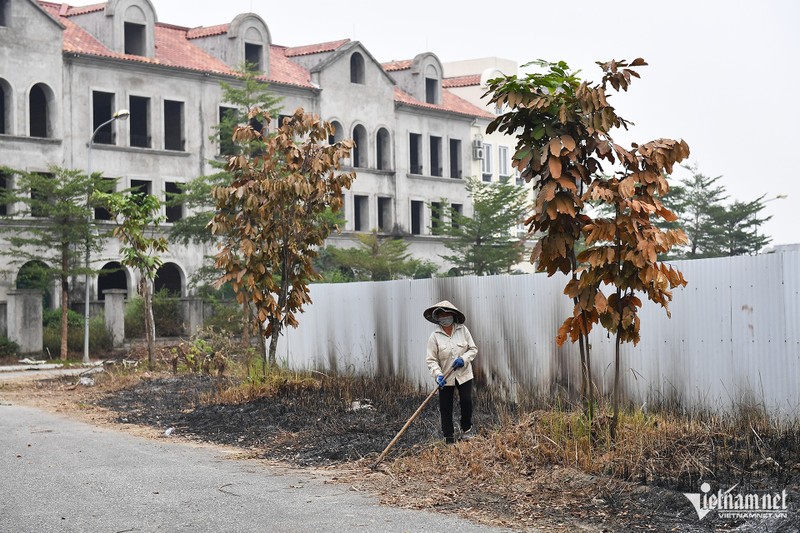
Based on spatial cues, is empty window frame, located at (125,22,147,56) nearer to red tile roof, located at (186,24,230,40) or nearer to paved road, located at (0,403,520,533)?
red tile roof, located at (186,24,230,40)

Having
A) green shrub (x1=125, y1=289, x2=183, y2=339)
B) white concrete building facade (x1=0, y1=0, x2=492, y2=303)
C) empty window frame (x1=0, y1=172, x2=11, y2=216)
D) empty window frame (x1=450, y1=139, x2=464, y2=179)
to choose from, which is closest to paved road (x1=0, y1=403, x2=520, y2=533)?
green shrub (x1=125, y1=289, x2=183, y2=339)

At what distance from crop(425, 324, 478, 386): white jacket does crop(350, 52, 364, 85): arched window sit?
41.3 m

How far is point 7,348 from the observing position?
3744 centimetres

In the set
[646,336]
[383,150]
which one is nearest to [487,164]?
[383,150]

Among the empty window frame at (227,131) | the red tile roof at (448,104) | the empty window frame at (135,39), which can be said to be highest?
the empty window frame at (135,39)

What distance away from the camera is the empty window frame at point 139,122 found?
46.2 metres

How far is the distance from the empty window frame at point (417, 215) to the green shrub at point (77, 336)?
20500 millimetres

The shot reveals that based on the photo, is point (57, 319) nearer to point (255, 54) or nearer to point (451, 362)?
point (255, 54)

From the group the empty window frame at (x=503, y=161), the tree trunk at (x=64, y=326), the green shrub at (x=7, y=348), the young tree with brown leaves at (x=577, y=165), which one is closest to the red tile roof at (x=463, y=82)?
the empty window frame at (x=503, y=161)

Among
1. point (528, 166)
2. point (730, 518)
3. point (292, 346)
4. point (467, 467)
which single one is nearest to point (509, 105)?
point (528, 166)

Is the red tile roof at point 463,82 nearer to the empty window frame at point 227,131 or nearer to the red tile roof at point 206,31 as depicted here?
the red tile roof at point 206,31

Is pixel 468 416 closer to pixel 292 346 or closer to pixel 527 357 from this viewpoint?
pixel 527 357

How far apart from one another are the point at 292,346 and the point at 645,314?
1042cm

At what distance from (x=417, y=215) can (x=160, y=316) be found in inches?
733
